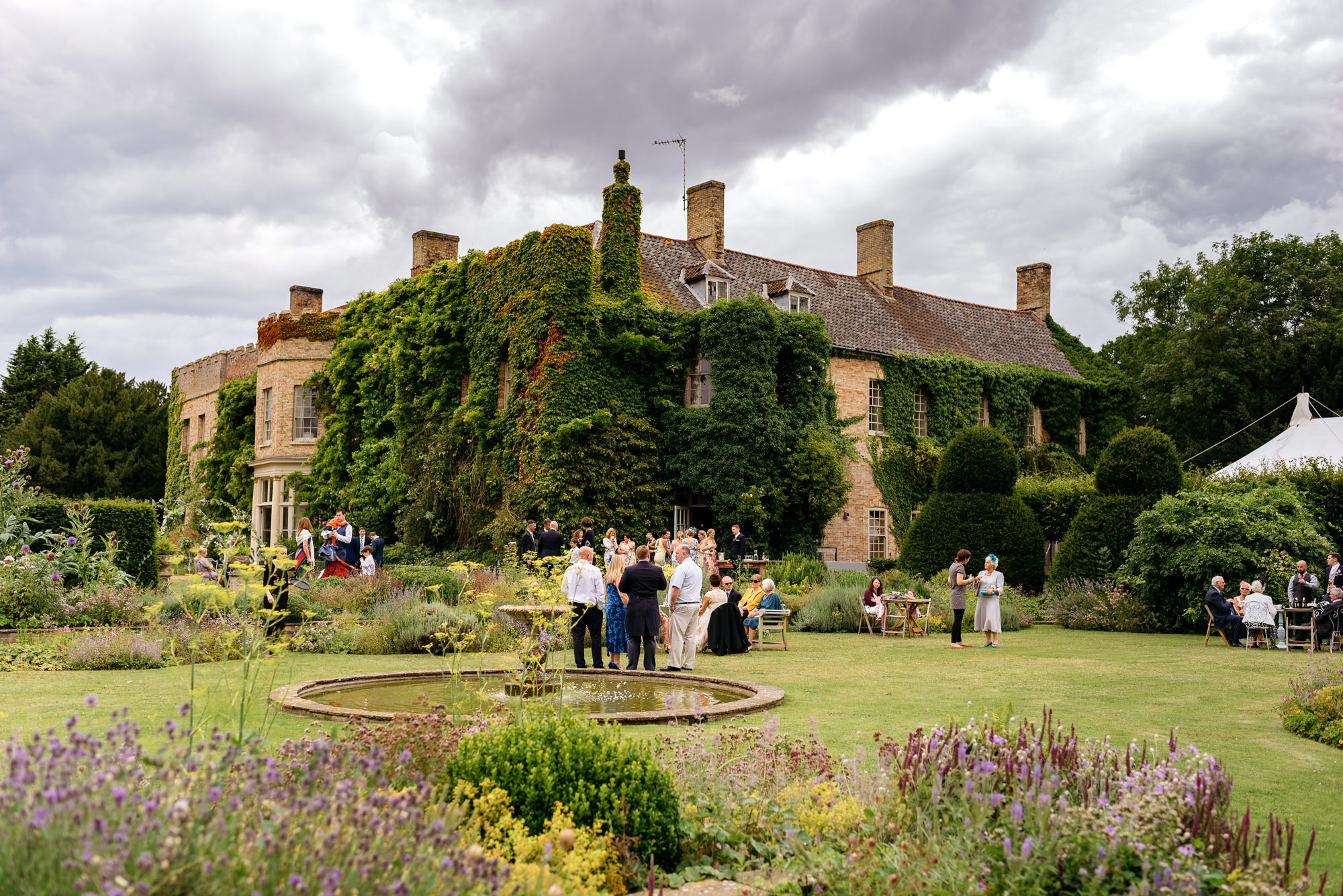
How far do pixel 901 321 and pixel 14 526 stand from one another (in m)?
27.2

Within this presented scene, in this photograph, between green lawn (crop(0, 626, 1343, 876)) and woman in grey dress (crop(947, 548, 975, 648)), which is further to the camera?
woman in grey dress (crop(947, 548, 975, 648))

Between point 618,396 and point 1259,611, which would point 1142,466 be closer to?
point 1259,611

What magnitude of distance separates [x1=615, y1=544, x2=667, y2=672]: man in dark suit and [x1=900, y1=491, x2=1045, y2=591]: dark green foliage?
468 inches

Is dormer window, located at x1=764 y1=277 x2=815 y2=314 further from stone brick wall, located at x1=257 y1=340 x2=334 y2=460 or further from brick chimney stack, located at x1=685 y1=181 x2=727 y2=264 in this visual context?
stone brick wall, located at x1=257 y1=340 x2=334 y2=460

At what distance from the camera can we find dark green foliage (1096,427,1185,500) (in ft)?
66.6

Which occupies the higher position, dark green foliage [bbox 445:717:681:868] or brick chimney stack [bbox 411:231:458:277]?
brick chimney stack [bbox 411:231:458:277]

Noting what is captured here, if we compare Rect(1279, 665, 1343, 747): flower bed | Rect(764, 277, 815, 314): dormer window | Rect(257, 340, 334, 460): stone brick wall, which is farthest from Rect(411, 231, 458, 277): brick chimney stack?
Result: Rect(1279, 665, 1343, 747): flower bed

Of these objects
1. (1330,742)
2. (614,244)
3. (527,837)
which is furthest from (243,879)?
(614,244)

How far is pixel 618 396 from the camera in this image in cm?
2628

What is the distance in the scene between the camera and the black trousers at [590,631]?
11.5m

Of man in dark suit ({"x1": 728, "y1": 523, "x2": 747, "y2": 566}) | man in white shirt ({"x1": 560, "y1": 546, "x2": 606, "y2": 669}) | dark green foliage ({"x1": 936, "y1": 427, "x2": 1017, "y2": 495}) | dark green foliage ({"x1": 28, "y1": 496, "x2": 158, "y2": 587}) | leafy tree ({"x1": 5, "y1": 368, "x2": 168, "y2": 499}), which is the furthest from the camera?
leafy tree ({"x1": 5, "y1": 368, "x2": 168, "y2": 499})

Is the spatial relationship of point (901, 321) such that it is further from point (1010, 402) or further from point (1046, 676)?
point (1046, 676)

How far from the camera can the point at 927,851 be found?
4027 millimetres

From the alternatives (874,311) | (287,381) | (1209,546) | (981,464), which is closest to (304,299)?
(287,381)
